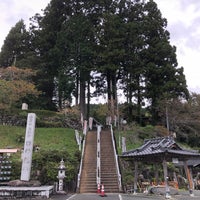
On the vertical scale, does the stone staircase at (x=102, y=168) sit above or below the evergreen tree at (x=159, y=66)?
below

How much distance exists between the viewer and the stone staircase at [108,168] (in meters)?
18.1

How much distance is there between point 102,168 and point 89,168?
893 mm

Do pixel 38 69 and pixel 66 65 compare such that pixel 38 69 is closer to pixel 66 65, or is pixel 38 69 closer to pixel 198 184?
pixel 66 65

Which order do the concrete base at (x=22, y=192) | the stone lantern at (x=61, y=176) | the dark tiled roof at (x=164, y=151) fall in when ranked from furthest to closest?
the stone lantern at (x=61, y=176) → the dark tiled roof at (x=164, y=151) → the concrete base at (x=22, y=192)

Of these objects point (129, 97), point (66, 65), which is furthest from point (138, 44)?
point (66, 65)

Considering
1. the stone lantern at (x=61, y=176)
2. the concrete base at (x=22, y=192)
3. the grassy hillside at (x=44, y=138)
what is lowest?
the concrete base at (x=22, y=192)

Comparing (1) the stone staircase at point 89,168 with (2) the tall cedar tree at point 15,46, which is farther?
(2) the tall cedar tree at point 15,46

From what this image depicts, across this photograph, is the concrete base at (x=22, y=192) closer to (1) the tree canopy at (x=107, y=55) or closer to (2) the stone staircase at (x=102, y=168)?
(2) the stone staircase at (x=102, y=168)

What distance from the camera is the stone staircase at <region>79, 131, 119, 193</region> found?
1798cm

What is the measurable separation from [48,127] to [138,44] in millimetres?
14648

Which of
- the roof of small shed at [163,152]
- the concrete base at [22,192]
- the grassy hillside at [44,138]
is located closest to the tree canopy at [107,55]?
the grassy hillside at [44,138]

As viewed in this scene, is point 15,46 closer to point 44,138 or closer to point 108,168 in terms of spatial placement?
point 44,138

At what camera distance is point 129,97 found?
36656mm

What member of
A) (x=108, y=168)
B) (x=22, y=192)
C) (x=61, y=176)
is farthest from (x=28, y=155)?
(x=108, y=168)
